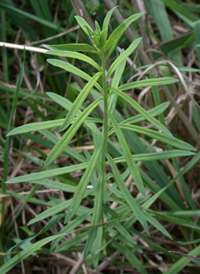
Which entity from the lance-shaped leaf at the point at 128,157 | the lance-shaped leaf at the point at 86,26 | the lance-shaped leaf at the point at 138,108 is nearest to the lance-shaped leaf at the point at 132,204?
the lance-shaped leaf at the point at 128,157

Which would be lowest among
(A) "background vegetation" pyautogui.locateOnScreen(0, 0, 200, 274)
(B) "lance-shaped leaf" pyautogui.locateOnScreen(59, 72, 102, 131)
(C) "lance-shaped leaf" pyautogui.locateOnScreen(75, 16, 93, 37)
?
(A) "background vegetation" pyautogui.locateOnScreen(0, 0, 200, 274)

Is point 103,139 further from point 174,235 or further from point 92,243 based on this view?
point 174,235

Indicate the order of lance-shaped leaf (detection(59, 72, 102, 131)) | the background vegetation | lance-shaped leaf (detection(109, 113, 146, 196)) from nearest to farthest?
lance-shaped leaf (detection(59, 72, 102, 131))
lance-shaped leaf (detection(109, 113, 146, 196))
the background vegetation

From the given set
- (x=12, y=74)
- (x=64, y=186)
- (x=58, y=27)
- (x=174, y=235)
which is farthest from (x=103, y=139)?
(x=12, y=74)

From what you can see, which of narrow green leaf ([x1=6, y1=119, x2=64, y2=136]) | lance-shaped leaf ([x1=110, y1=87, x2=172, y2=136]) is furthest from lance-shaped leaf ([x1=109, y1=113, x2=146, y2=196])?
narrow green leaf ([x1=6, y1=119, x2=64, y2=136])

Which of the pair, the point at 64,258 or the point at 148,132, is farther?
the point at 64,258

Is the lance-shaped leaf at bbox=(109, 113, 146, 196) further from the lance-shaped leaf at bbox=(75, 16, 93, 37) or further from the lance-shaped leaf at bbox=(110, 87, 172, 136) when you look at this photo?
the lance-shaped leaf at bbox=(75, 16, 93, 37)

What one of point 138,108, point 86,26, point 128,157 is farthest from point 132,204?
point 86,26

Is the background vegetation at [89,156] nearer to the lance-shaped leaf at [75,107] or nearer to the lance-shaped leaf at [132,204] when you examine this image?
the lance-shaped leaf at [132,204]
